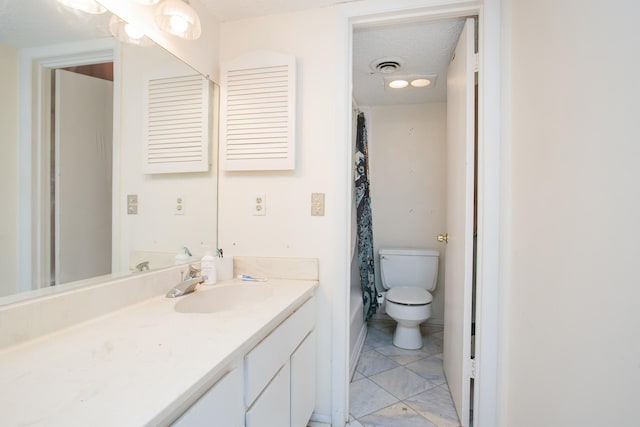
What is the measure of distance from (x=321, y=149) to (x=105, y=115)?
88 centimetres

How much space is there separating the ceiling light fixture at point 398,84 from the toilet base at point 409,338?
1.96 m

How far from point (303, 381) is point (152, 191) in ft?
3.45

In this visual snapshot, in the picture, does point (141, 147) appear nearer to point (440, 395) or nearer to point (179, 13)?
point (179, 13)

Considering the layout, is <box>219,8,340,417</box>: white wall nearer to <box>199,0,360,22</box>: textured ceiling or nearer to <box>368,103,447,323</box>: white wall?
<box>199,0,360,22</box>: textured ceiling

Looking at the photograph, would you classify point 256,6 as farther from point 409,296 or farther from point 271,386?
point 409,296

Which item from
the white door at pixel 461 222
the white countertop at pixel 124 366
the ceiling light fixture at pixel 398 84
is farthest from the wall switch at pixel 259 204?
the ceiling light fixture at pixel 398 84

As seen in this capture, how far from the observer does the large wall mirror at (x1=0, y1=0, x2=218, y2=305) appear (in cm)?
75

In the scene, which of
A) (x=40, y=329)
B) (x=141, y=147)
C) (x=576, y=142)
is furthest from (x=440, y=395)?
(x=141, y=147)

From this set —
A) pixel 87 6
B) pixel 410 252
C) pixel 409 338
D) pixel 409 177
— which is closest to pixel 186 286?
pixel 87 6

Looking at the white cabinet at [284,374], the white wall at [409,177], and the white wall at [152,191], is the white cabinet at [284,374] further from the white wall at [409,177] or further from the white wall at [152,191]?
the white wall at [409,177]

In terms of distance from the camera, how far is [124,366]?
2.07 feet

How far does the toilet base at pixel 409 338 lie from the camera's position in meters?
2.36

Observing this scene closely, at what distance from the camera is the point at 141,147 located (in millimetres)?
1163

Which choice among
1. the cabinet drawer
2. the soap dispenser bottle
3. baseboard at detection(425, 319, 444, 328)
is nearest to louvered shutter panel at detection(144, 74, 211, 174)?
the soap dispenser bottle
